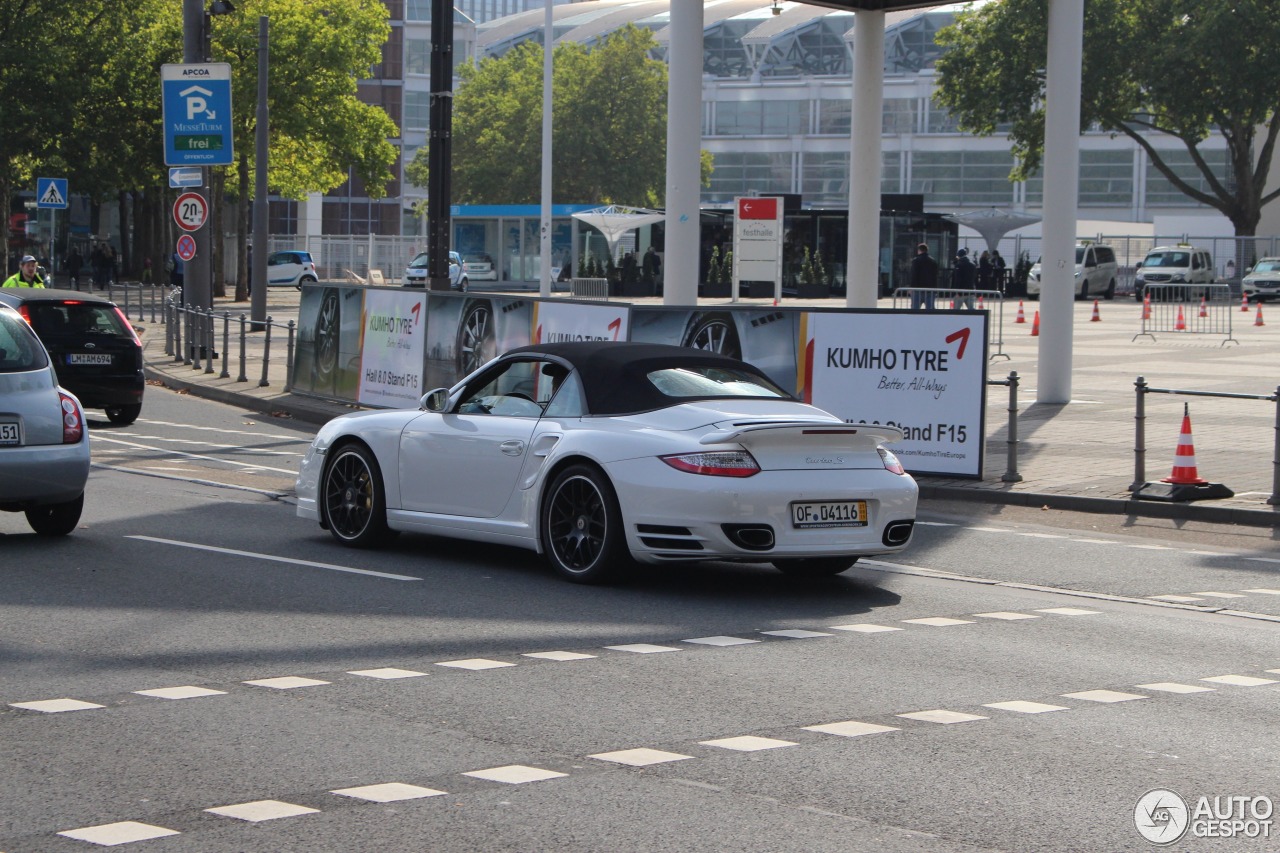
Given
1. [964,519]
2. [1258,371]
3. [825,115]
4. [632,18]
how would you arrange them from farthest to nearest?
[632,18] < [825,115] < [1258,371] < [964,519]

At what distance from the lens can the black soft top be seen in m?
10.2

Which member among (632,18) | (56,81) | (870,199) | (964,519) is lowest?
(964,519)

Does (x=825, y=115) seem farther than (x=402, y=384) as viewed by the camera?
Yes

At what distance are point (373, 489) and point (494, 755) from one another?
5346 mm

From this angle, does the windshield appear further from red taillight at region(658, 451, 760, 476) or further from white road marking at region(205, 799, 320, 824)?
white road marking at region(205, 799, 320, 824)

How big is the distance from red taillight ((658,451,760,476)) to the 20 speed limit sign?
68.2 ft

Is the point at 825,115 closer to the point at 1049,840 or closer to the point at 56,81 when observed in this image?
the point at 56,81

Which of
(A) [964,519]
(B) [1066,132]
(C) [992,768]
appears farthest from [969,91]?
(C) [992,768]

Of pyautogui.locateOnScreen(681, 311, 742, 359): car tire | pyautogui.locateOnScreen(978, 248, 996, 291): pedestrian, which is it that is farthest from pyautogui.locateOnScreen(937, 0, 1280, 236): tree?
pyautogui.locateOnScreen(681, 311, 742, 359): car tire

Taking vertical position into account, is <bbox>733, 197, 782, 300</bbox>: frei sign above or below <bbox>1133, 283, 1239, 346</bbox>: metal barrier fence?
above

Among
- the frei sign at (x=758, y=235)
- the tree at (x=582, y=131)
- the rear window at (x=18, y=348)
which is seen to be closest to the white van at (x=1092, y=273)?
the frei sign at (x=758, y=235)

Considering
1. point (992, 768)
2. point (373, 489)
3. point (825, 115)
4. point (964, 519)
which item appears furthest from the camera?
point (825, 115)

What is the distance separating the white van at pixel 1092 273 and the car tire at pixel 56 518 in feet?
174

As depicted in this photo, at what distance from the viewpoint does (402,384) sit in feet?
70.4
